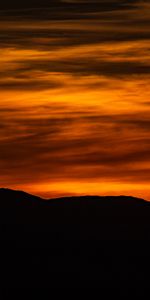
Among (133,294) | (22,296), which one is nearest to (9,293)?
(22,296)

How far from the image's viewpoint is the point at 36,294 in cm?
19975

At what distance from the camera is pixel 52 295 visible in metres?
200

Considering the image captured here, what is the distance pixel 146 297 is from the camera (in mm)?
196000

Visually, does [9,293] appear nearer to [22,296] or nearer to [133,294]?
[22,296]

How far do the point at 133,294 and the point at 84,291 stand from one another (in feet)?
17.6

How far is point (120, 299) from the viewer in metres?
197

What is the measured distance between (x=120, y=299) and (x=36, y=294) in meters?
9.44

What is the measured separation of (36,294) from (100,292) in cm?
697

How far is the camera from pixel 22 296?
19712cm

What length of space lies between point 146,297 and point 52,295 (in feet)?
35.0

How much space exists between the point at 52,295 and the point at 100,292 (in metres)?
5.22

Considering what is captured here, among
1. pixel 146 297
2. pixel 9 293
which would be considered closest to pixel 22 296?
pixel 9 293

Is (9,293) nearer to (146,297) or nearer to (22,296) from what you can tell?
(22,296)
